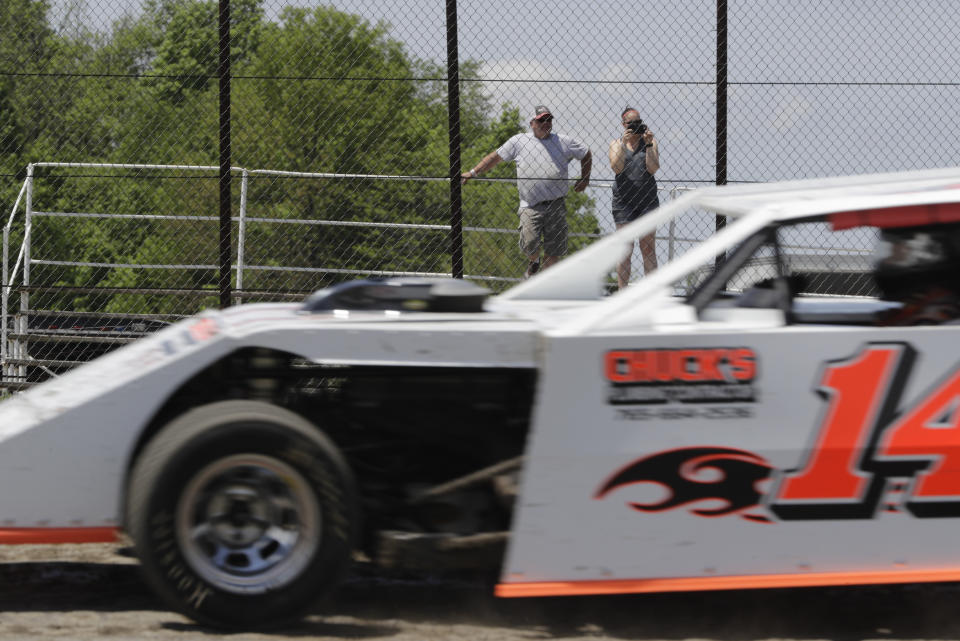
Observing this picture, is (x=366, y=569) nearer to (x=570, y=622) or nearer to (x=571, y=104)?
(x=570, y=622)

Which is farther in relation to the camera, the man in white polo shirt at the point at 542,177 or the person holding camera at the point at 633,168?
Result: the man in white polo shirt at the point at 542,177

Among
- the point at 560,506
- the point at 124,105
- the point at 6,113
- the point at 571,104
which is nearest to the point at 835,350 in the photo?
the point at 560,506

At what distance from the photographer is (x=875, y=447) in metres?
3.74

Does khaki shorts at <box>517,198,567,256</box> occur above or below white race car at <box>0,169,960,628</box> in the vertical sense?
above

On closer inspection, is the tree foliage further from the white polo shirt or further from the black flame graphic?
the black flame graphic

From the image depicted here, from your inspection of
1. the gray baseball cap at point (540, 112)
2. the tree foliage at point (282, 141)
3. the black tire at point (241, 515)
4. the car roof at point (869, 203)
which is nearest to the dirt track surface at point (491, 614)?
the black tire at point (241, 515)

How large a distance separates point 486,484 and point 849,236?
61.1 inches

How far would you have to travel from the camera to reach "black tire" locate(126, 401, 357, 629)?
3688 mm

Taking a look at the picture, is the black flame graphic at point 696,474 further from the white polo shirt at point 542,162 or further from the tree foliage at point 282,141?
the white polo shirt at point 542,162

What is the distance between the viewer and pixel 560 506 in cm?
371

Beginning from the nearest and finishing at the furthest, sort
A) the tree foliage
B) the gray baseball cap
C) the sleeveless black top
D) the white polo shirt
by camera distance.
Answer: the sleeveless black top → the gray baseball cap → the white polo shirt → the tree foliage

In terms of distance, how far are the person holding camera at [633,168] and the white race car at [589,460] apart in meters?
4.13

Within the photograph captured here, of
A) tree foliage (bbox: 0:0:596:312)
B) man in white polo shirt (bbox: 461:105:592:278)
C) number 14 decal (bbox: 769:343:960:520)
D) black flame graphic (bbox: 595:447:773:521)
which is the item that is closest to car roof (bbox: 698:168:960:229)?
number 14 decal (bbox: 769:343:960:520)

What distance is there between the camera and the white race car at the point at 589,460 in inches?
145
